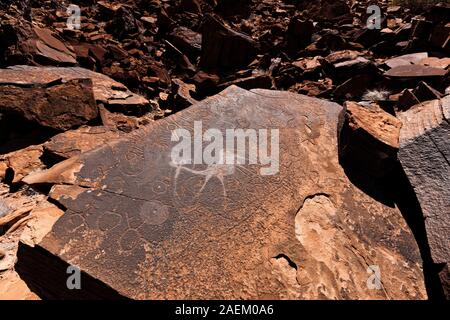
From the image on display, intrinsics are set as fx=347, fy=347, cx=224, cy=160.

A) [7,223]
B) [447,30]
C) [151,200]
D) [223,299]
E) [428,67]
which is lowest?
[7,223]

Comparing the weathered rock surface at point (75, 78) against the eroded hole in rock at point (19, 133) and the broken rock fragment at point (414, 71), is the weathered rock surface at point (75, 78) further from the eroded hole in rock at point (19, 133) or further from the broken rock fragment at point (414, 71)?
the broken rock fragment at point (414, 71)

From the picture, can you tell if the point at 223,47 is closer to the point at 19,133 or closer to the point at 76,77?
the point at 76,77

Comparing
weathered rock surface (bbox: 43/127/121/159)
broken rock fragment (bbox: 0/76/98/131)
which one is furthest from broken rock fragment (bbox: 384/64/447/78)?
broken rock fragment (bbox: 0/76/98/131)

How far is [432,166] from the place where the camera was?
207cm

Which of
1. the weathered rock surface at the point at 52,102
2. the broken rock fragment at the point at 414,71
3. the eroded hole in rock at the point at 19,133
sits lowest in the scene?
the eroded hole in rock at the point at 19,133

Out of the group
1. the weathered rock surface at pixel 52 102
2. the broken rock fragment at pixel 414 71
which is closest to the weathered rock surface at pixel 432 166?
the broken rock fragment at pixel 414 71

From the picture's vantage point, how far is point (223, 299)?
5.00 feet

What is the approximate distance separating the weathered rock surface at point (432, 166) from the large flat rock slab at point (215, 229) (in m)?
0.17

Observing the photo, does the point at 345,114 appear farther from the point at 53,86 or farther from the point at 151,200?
the point at 53,86

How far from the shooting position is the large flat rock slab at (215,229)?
1.55m

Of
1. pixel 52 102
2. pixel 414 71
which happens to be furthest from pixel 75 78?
pixel 414 71

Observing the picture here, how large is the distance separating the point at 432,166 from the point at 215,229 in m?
1.36

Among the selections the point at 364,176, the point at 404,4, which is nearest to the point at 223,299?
the point at 364,176

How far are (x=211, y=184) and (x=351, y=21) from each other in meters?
6.55
